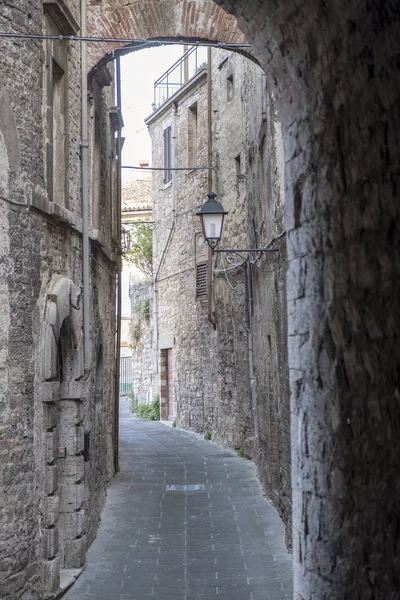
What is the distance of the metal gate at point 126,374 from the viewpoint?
3424cm

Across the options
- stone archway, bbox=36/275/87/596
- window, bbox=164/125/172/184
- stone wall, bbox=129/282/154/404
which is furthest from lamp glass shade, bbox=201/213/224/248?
stone wall, bbox=129/282/154/404

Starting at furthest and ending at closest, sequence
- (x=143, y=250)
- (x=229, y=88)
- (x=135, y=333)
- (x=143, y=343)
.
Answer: (x=135, y=333)
(x=143, y=250)
(x=143, y=343)
(x=229, y=88)

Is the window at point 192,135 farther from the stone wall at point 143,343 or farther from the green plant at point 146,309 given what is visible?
the green plant at point 146,309

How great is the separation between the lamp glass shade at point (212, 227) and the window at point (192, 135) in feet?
34.2

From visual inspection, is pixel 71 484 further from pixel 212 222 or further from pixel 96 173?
pixel 96 173

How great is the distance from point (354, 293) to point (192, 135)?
18552 mm

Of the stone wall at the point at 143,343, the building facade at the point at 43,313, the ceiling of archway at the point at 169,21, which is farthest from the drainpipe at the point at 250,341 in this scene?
the stone wall at the point at 143,343

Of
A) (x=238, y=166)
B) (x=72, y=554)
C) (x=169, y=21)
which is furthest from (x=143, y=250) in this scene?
(x=72, y=554)

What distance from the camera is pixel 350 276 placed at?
11.1 ft

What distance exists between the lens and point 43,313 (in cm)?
823

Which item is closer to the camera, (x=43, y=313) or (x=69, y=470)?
(x=43, y=313)

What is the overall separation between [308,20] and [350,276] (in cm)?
97

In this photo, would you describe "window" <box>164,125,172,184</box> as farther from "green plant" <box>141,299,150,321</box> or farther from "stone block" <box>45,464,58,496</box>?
"stone block" <box>45,464,58,496</box>

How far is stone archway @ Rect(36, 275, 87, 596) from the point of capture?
8.15m
